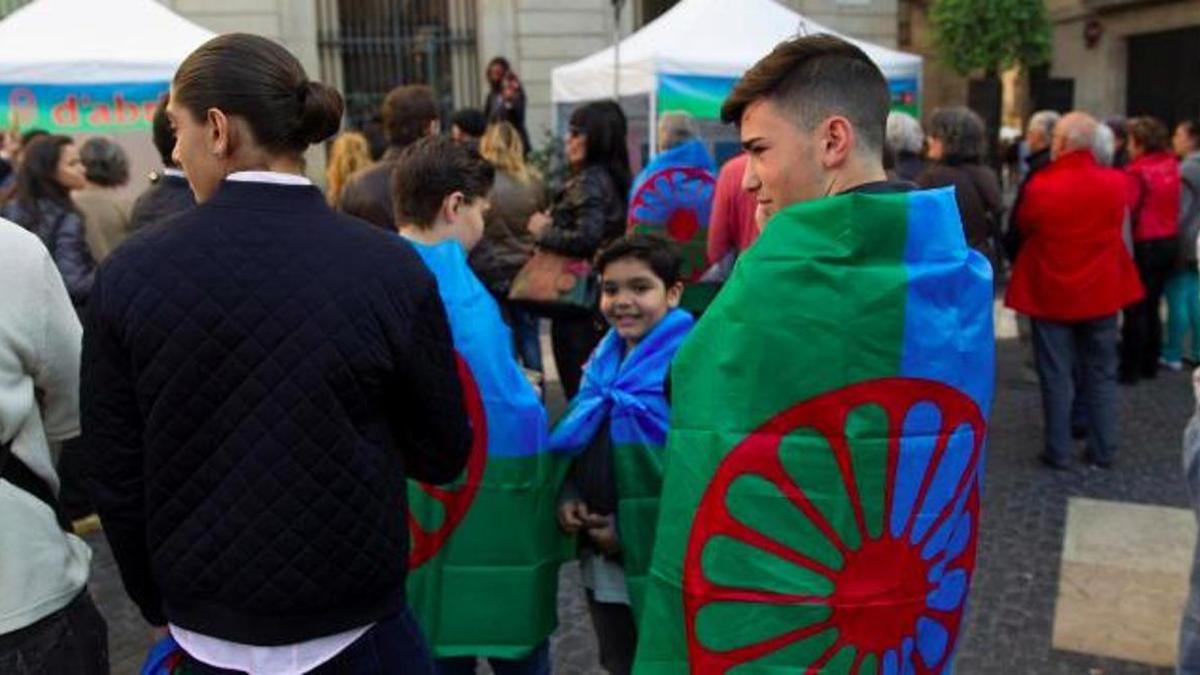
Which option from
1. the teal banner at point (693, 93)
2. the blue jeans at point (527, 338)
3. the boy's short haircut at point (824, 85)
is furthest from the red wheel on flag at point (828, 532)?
the teal banner at point (693, 93)

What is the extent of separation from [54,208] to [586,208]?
7.69 ft

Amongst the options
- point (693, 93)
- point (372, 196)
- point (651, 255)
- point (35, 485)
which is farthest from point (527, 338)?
point (35, 485)

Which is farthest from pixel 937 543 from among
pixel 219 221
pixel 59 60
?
pixel 59 60

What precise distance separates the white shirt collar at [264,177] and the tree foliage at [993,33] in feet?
52.0

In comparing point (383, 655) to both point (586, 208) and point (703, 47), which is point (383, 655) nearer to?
point (586, 208)

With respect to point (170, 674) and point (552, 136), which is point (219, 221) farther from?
point (552, 136)

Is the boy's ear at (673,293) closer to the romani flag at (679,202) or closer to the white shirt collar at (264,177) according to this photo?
the white shirt collar at (264,177)

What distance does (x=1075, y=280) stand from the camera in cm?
551

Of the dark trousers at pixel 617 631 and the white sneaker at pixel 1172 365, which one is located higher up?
the dark trousers at pixel 617 631

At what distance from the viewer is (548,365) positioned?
7871mm

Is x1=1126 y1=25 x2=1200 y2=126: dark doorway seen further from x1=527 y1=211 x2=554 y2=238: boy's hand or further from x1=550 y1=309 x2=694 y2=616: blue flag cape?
x1=550 y1=309 x2=694 y2=616: blue flag cape

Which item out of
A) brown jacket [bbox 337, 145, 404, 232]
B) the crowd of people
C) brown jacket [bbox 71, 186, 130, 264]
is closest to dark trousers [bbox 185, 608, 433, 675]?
the crowd of people

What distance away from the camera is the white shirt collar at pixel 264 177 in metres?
1.68

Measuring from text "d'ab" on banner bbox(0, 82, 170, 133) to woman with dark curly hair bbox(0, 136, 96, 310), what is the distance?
3427 millimetres
